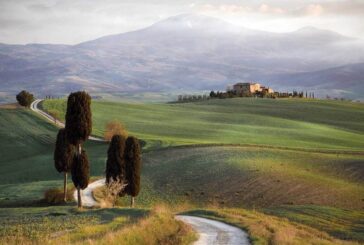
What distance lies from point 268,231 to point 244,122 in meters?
108

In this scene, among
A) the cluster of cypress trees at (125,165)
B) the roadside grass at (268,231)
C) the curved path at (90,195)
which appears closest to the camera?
the roadside grass at (268,231)

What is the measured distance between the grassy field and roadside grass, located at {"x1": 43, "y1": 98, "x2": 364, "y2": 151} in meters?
0.31

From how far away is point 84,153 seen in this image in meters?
59.5

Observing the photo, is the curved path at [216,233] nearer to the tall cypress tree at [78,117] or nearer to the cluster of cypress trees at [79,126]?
the cluster of cypress trees at [79,126]

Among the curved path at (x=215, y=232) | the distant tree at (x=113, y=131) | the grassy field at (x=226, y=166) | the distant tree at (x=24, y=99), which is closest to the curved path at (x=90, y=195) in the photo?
the grassy field at (x=226, y=166)

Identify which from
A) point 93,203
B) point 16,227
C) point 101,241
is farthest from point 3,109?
point 101,241

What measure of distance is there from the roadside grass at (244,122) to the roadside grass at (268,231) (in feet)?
173

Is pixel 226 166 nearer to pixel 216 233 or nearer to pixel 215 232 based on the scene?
pixel 215 232

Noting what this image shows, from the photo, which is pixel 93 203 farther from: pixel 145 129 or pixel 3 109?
pixel 3 109

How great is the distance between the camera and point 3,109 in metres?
146

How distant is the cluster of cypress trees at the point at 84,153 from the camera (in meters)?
58.0

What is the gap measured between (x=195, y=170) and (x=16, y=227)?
4161 cm

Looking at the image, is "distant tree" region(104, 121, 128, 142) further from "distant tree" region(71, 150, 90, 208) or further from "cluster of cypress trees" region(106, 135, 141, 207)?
"distant tree" region(71, 150, 90, 208)

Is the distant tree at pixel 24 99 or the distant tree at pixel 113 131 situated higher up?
the distant tree at pixel 24 99
